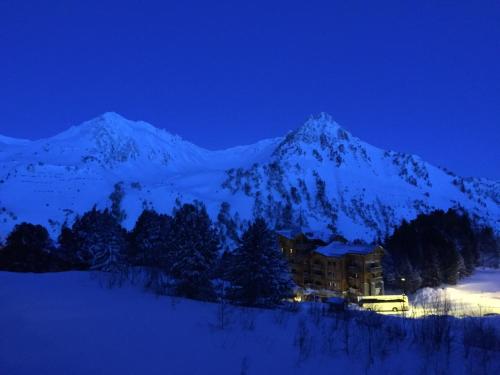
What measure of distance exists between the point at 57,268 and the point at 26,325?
2778cm

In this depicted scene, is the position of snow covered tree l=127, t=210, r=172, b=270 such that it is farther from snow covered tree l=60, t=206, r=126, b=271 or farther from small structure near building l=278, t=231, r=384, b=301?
small structure near building l=278, t=231, r=384, b=301

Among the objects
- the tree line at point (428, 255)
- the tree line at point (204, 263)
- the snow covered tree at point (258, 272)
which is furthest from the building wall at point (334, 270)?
the snow covered tree at point (258, 272)

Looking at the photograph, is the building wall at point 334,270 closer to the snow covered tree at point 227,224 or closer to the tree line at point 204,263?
the tree line at point 204,263

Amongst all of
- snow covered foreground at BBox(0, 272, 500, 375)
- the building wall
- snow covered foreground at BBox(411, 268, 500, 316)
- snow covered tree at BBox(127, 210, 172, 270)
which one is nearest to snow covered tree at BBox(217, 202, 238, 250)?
the building wall

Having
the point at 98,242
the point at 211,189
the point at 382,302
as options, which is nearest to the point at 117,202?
the point at 211,189

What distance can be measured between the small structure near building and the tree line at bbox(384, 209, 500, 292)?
386 centimetres

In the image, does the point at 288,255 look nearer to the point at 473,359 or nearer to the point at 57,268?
the point at 57,268

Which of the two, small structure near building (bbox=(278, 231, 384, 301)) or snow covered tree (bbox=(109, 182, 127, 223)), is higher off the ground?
snow covered tree (bbox=(109, 182, 127, 223))

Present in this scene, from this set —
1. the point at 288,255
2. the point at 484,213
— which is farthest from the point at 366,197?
the point at 288,255

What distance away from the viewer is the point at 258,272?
73.4ft

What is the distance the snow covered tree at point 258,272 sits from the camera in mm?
21938

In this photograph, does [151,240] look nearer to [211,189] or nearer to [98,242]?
[98,242]

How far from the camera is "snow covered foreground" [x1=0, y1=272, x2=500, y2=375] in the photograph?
4.78 metres

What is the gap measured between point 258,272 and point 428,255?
3661 cm
